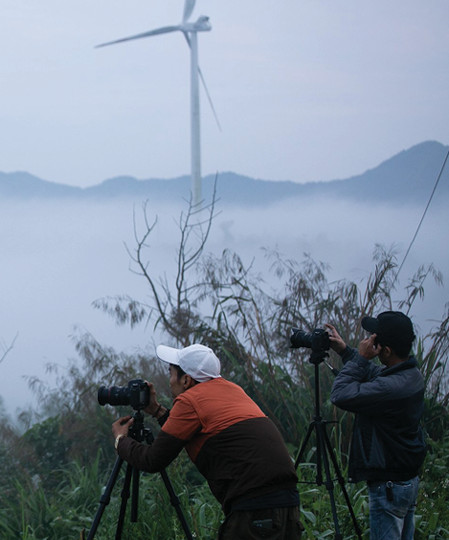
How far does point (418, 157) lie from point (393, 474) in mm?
8048

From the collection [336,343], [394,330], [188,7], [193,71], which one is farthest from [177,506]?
[188,7]

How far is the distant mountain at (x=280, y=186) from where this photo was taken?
10.4 m

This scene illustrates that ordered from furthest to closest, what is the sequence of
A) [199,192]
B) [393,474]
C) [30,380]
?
1. [199,192]
2. [30,380]
3. [393,474]

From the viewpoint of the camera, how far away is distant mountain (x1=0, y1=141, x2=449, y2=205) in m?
10.4

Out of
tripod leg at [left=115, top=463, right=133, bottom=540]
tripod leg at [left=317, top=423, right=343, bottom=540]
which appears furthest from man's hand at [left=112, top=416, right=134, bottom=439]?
tripod leg at [left=317, top=423, right=343, bottom=540]

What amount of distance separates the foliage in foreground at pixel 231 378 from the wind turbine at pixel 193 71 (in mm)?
1618

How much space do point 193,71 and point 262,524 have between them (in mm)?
8482

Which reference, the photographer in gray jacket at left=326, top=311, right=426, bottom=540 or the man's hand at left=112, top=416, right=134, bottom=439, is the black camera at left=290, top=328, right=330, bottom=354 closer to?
the photographer in gray jacket at left=326, top=311, right=426, bottom=540

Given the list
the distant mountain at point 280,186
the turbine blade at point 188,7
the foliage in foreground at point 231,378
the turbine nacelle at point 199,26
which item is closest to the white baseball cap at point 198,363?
the foliage in foreground at point 231,378

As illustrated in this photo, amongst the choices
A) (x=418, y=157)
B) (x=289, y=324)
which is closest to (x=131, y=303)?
(x=289, y=324)

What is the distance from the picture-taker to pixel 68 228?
11.1 m

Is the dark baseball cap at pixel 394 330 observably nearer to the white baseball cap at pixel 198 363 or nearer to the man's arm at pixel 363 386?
the man's arm at pixel 363 386

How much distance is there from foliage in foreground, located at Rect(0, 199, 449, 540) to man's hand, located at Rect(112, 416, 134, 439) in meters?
1.10

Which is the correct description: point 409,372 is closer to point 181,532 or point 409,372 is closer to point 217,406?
point 217,406
